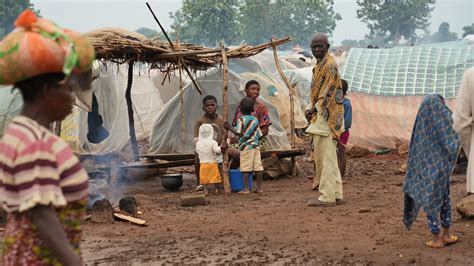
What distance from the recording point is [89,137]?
13.1m

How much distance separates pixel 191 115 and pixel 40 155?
35.7 feet

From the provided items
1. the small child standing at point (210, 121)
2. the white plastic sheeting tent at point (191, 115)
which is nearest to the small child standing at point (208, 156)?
the small child standing at point (210, 121)

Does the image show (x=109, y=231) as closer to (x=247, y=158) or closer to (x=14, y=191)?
(x=247, y=158)

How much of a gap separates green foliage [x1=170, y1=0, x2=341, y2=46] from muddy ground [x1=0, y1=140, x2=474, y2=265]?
1843 inches

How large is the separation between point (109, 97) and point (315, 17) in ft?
191

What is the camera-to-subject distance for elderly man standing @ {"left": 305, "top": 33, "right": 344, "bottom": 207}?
778 cm

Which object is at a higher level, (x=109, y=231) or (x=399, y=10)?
(x=399, y=10)

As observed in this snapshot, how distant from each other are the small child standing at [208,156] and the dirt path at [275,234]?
0.83 ft

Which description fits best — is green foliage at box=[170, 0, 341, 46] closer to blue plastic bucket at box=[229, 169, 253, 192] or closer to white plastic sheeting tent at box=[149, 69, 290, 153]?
white plastic sheeting tent at box=[149, 69, 290, 153]

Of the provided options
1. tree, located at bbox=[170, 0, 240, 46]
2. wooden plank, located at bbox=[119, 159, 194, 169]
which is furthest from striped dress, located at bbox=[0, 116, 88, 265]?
tree, located at bbox=[170, 0, 240, 46]

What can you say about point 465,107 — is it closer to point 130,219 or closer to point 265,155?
point 130,219

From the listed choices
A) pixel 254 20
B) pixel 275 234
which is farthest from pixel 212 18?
pixel 275 234

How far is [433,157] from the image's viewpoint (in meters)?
5.59

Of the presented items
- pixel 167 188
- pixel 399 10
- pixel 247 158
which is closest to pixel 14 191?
pixel 247 158
